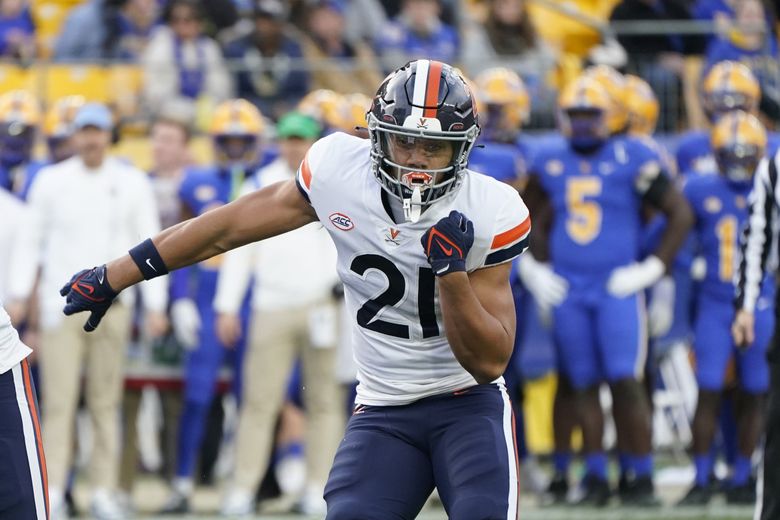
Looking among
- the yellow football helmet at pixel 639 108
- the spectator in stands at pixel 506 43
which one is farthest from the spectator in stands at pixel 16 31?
the yellow football helmet at pixel 639 108

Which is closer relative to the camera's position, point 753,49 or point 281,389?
point 281,389

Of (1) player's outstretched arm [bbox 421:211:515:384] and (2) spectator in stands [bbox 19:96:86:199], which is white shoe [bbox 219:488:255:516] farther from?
(1) player's outstretched arm [bbox 421:211:515:384]

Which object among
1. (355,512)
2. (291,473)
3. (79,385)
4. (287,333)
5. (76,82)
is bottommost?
(291,473)

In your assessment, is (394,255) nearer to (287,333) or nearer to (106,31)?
(287,333)

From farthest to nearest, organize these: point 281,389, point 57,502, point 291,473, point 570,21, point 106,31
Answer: point 570,21 < point 106,31 < point 291,473 < point 281,389 < point 57,502

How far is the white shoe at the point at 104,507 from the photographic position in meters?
8.38

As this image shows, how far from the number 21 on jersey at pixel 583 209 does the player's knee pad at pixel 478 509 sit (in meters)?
4.53

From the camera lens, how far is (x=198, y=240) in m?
4.79

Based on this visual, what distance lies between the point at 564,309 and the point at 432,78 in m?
4.30

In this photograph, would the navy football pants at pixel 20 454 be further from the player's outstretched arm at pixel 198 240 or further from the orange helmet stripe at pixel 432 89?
the orange helmet stripe at pixel 432 89

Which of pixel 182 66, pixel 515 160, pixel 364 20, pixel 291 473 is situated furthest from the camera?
pixel 364 20

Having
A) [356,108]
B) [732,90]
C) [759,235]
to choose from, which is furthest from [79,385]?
[732,90]

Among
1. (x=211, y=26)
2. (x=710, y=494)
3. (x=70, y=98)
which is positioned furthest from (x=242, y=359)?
(x=211, y=26)

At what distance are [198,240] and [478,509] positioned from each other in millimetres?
1173
